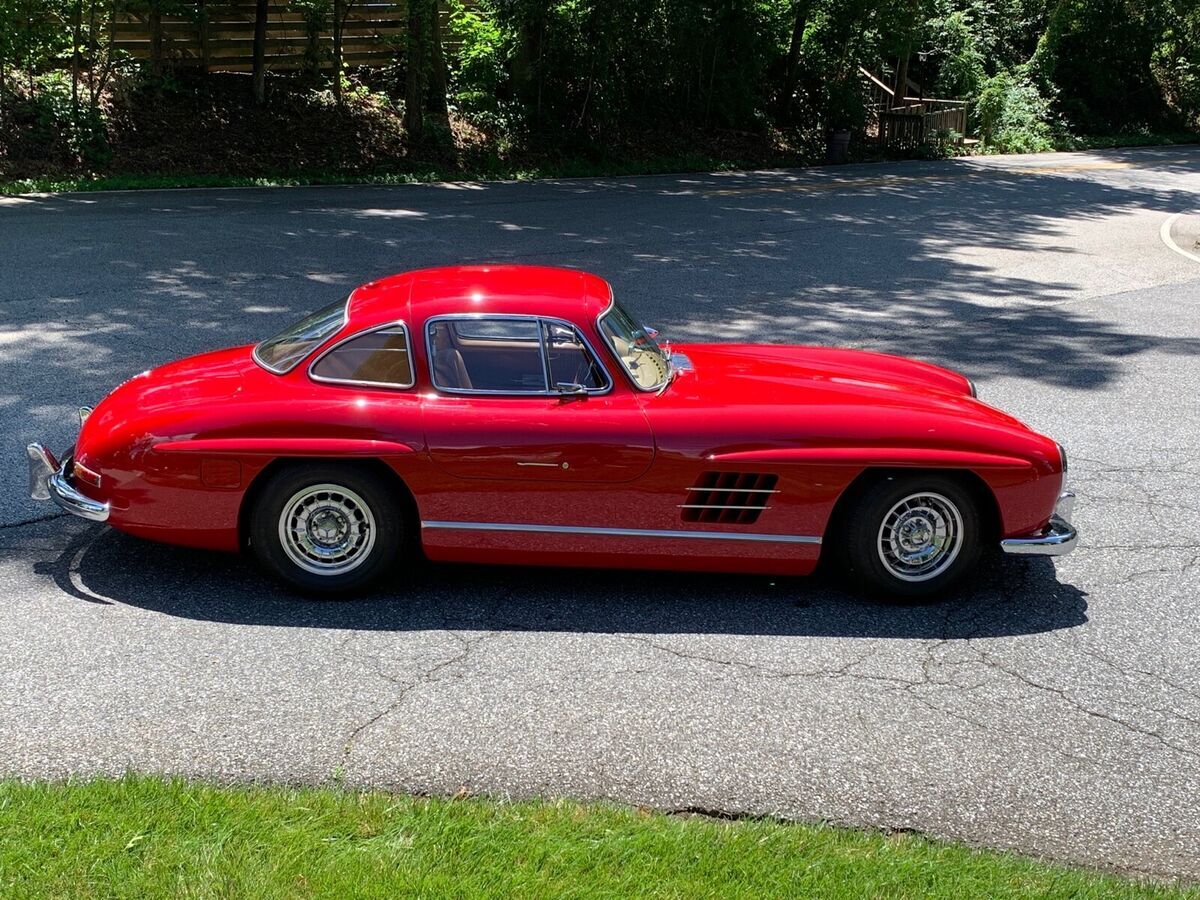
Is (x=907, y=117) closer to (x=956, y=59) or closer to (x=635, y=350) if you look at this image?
(x=956, y=59)

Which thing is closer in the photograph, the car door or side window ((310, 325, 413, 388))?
the car door

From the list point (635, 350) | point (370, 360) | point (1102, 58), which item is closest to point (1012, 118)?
point (1102, 58)

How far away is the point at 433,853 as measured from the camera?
11.9ft

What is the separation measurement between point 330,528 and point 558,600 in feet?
3.47

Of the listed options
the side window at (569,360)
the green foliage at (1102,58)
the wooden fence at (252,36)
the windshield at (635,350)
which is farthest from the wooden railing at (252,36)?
the green foliage at (1102,58)

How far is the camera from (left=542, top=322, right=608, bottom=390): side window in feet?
17.8

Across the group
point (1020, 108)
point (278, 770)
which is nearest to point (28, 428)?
point (278, 770)

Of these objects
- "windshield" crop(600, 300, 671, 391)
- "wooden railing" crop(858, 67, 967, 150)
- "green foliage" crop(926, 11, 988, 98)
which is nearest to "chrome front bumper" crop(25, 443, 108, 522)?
"windshield" crop(600, 300, 671, 391)

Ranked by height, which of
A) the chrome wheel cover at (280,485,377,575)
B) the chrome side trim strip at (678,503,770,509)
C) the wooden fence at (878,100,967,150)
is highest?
the wooden fence at (878,100,967,150)

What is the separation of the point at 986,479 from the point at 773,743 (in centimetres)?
172

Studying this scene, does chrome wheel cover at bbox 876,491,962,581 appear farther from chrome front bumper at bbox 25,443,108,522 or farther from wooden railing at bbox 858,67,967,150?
wooden railing at bbox 858,67,967,150

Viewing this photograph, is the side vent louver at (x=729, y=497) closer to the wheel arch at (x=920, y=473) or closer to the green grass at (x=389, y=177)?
the wheel arch at (x=920, y=473)

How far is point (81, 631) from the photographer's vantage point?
5.01 meters

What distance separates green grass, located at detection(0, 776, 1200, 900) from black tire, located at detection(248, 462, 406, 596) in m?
1.49
